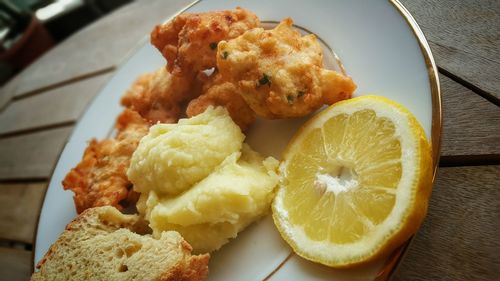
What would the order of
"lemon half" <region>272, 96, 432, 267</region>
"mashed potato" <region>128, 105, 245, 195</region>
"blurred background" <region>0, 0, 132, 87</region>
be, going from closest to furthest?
"lemon half" <region>272, 96, 432, 267</region>, "mashed potato" <region>128, 105, 245, 195</region>, "blurred background" <region>0, 0, 132, 87</region>

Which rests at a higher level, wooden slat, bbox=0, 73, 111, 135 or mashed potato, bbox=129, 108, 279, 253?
mashed potato, bbox=129, 108, 279, 253

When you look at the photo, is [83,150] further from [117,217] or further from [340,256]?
[340,256]

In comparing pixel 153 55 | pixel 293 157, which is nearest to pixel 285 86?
pixel 293 157

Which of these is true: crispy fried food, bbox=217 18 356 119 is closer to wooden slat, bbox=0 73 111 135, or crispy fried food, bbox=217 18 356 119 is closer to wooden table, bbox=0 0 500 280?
wooden table, bbox=0 0 500 280

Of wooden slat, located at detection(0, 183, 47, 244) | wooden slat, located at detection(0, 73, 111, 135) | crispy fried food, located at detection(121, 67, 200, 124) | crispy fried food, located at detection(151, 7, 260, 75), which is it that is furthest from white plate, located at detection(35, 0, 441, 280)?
wooden slat, located at detection(0, 73, 111, 135)

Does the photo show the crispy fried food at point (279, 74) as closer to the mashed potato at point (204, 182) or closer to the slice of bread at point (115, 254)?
the mashed potato at point (204, 182)


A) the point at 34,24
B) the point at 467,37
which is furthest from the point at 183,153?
the point at 34,24
